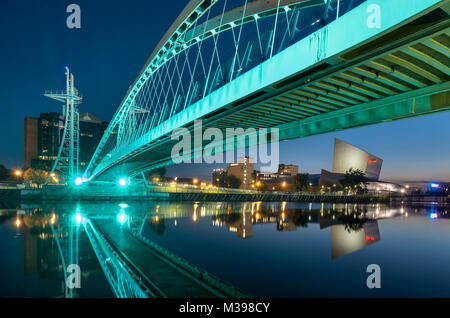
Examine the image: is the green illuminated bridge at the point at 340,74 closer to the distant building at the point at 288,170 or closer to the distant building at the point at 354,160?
the distant building at the point at 354,160

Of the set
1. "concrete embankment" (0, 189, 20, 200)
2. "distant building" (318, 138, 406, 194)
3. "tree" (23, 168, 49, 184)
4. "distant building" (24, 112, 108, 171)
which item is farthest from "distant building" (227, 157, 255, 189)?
"concrete embankment" (0, 189, 20, 200)

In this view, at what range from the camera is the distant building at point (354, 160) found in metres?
96.6

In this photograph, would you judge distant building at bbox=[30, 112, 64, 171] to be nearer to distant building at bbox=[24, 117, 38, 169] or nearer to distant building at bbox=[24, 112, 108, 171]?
distant building at bbox=[24, 112, 108, 171]

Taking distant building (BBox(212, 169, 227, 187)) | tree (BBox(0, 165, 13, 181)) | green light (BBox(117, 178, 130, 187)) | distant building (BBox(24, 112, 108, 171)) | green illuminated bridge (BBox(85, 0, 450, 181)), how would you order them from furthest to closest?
distant building (BBox(212, 169, 227, 187)), distant building (BBox(24, 112, 108, 171)), tree (BBox(0, 165, 13, 181)), green light (BBox(117, 178, 130, 187)), green illuminated bridge (BBox(85, 0, 450, 181))

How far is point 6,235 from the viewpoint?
41.6 feet

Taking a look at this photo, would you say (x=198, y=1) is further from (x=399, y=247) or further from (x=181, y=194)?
(x=181, y=194)

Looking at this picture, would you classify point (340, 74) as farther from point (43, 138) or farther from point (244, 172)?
point (244, 172)

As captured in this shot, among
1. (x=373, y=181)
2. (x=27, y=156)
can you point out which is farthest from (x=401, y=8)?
(x=27, y=156)

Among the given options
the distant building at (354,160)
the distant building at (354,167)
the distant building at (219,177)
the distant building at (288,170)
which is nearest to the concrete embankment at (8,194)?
the distant building at (354,167)

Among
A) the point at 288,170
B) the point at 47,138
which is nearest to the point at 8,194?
the point at 47,138

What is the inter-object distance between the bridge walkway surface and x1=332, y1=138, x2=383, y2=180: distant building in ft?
324

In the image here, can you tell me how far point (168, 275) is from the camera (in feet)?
22.8

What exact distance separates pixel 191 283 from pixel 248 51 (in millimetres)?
8499

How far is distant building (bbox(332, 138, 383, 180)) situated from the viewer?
9656 cm
